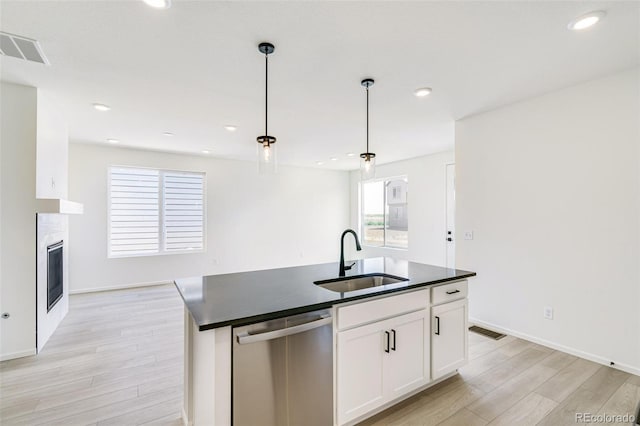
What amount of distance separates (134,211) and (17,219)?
108 inches

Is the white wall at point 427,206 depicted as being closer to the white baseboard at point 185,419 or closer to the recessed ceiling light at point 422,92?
the recessed ceiling light at point 422,92

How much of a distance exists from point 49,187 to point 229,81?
2.48m

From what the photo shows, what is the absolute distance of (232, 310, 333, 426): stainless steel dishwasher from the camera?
55.8 inches

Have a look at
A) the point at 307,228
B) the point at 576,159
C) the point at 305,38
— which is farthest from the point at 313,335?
the point at 307,228

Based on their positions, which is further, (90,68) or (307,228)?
(307,228)

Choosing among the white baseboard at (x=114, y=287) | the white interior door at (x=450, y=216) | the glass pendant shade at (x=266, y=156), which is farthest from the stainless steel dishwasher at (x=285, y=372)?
the white baseboard at (x=114, y=287)

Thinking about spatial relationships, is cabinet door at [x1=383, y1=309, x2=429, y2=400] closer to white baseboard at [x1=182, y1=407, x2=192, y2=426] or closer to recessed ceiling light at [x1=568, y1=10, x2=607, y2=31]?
white baseboard at [x1=182, y1=407, x2=192, y2=426]

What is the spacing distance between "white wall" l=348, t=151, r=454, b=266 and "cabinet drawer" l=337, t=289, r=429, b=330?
3.95 m

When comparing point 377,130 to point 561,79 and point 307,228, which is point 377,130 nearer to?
point 561,79

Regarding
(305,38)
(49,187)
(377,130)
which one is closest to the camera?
(305,38)

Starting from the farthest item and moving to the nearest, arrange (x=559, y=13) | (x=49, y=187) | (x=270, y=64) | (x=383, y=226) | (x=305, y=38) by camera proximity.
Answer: (x=383, y=226), (x=49, y=187), (x=270, y=64), (x=305, y=38), (x=559, y=13)

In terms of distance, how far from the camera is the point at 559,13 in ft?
5.95

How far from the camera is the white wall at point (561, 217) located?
253 cm

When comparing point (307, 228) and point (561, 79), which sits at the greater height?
point (561, 79)
